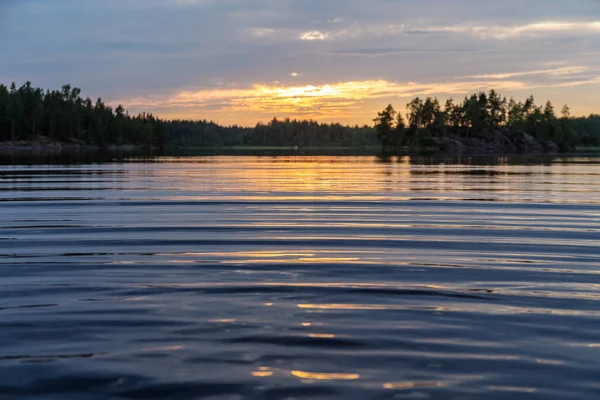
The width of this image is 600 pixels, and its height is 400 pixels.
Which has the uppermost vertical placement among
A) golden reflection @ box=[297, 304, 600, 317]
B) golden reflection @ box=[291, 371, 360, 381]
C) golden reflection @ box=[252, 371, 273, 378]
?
golden reflection @ box=[297, 304, 600, 317]

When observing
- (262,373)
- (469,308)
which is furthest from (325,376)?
(469,308)

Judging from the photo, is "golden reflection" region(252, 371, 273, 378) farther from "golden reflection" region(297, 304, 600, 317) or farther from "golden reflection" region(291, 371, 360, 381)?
"golden reflection" region(297, 304, 600, 317)

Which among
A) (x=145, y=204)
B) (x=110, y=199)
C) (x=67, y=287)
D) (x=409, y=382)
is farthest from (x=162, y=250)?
(x=110, y=199)

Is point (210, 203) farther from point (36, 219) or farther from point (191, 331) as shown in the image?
point (191, 331)

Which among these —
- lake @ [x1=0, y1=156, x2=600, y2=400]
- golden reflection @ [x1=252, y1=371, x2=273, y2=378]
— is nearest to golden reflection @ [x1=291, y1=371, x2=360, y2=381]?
lake @ [x1=0, y1=156, x2=600, y2=400]

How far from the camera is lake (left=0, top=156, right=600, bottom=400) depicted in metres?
7.11

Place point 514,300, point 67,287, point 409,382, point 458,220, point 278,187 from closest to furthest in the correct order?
1. point 409,382
2. point 514,300
3. point 67,287
4. point 458,220
5. point 278,187

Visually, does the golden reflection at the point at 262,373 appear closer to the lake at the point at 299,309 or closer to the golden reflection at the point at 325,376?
the lake at the point at 299,309

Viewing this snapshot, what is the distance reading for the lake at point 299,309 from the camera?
23.3 ft

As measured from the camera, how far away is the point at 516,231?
757 inches

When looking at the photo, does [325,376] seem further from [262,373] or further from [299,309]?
[299,309]

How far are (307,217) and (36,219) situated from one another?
8807 mm

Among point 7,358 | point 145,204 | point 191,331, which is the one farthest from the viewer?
point 145,204

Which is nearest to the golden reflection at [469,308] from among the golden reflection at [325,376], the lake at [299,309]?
the lake at [299,309]
